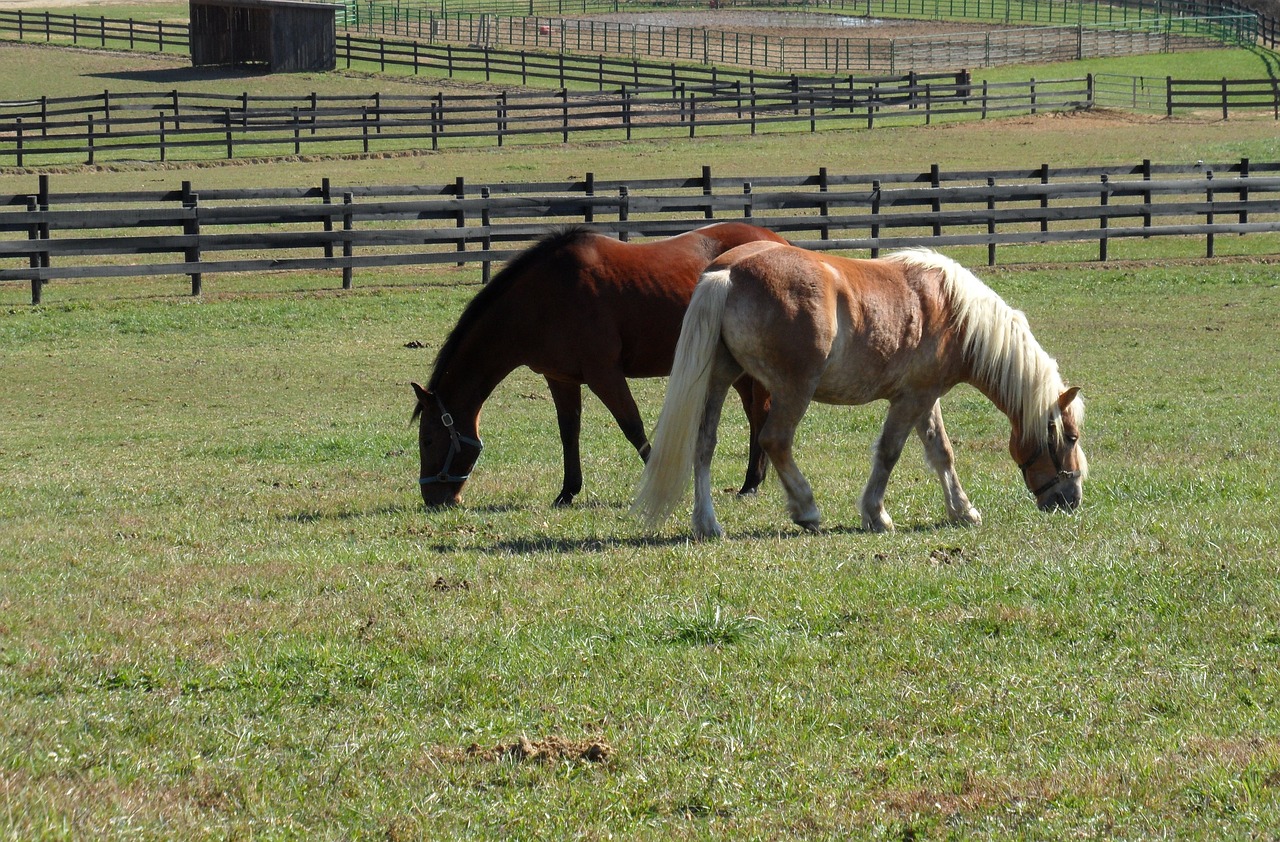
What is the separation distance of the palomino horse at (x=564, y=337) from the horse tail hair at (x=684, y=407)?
1.49m

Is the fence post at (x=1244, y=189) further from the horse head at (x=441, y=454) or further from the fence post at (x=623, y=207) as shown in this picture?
the horse head at (x=441, y=454)

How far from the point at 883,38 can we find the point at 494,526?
238 feet

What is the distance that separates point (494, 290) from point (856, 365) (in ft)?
8.06

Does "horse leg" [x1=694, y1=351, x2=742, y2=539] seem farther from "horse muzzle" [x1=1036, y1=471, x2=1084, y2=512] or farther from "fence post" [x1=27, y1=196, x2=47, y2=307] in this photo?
"fence post" [x1=27, y1=196, x2=47, y2=307]

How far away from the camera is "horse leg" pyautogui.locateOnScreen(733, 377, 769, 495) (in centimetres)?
870

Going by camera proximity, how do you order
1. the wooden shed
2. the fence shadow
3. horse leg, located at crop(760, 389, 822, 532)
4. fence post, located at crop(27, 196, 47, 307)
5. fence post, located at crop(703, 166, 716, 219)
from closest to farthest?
horse leg, located at crop(760, 389, 822, 532) → fence post, located at crop(27, 196, 47, 307) → fence post, located at crop(703, 166, 716, 219) → the fence shadow → the wooden shed

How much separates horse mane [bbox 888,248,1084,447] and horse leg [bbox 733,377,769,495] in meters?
1.58

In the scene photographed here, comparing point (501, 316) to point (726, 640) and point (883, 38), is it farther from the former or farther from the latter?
point (883, 38)

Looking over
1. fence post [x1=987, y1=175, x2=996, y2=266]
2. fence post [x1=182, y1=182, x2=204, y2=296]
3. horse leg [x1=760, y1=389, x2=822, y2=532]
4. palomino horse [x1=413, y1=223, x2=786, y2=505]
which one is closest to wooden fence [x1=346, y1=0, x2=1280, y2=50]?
fence post [x1=182, y1=182, x2=204, y2=296]

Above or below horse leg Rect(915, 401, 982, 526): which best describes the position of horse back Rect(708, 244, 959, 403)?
above

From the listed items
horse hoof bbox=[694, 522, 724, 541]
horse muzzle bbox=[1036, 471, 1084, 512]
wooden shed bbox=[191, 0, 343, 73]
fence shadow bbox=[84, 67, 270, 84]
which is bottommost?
horse hoof bbox=[694, 522, 724, 541]

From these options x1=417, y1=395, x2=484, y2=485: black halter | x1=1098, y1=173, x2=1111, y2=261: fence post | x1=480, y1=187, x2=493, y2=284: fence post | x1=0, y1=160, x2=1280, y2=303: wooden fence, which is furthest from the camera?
x1=1098, y1=173, x2=1111, y2=261: fence post

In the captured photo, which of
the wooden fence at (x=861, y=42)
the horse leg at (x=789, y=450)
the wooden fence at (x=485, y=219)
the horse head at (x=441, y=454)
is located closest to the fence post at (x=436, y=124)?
the wooden fence at (x=485, y=219)

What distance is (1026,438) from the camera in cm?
754
